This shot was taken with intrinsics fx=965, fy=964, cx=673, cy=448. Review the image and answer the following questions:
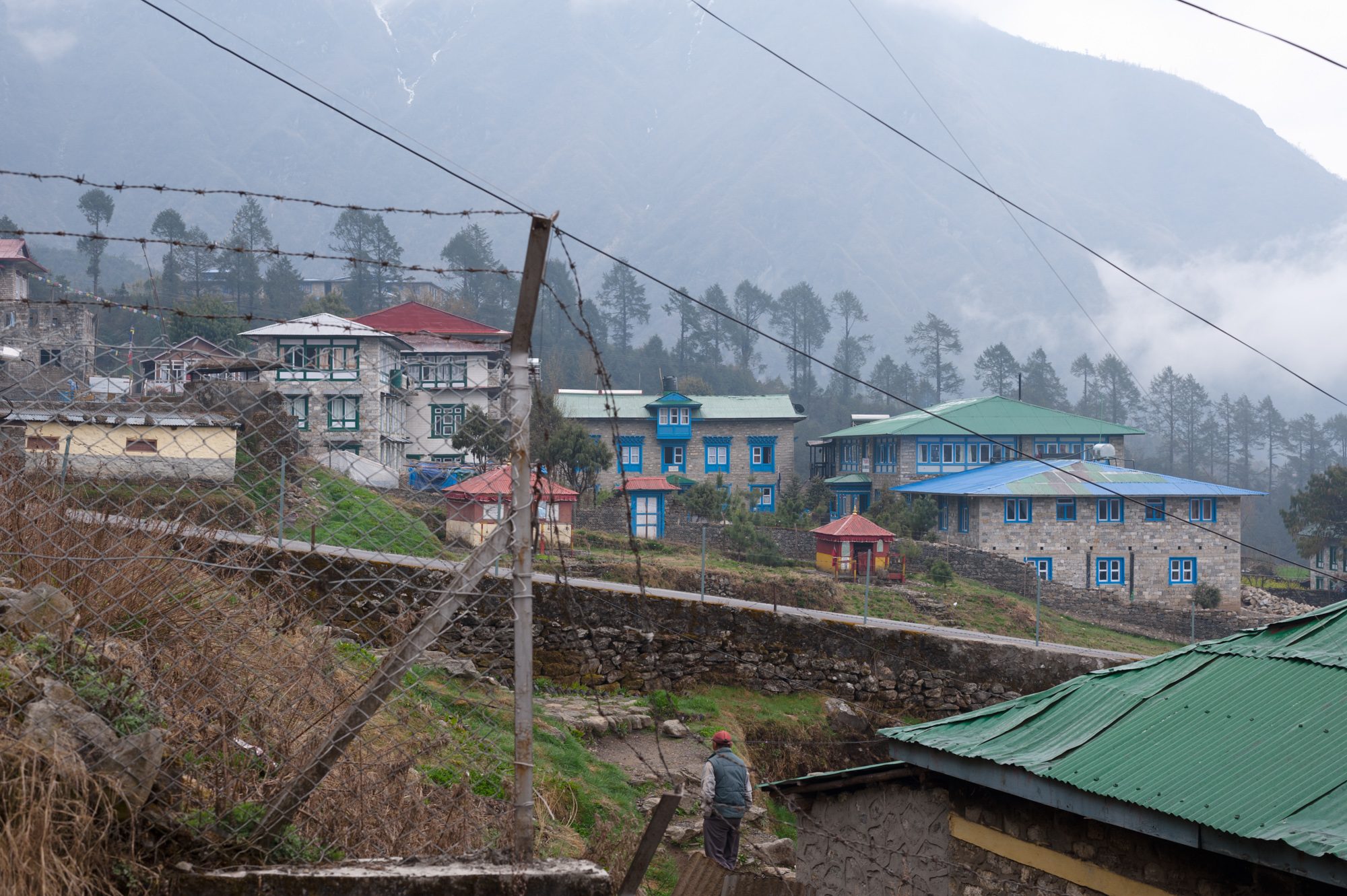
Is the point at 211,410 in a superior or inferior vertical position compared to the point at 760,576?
superior

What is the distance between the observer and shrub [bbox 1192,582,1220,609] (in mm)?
34000

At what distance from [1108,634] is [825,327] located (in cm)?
7109

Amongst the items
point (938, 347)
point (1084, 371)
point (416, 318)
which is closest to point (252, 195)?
point (416, 318)

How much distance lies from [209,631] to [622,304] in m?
96.9

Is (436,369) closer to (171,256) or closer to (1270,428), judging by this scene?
(171,256)

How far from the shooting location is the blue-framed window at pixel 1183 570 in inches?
1379

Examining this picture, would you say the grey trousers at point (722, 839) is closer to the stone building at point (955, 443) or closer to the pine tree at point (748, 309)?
the stone building at point (955, 443)

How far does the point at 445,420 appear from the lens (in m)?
4.50

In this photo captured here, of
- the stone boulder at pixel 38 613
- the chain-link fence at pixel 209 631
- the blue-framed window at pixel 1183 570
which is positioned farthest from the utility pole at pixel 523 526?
the blue-framed window at pixel 1183 570

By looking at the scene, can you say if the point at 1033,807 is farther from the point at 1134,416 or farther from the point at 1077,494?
the point at 1134,416

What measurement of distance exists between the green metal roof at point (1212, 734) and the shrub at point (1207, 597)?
31.7 m

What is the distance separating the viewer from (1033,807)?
5699mm

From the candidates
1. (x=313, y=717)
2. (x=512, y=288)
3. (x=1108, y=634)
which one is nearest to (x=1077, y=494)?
(x=1108, y=634)

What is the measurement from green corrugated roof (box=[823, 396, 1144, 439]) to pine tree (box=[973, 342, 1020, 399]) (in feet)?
108
